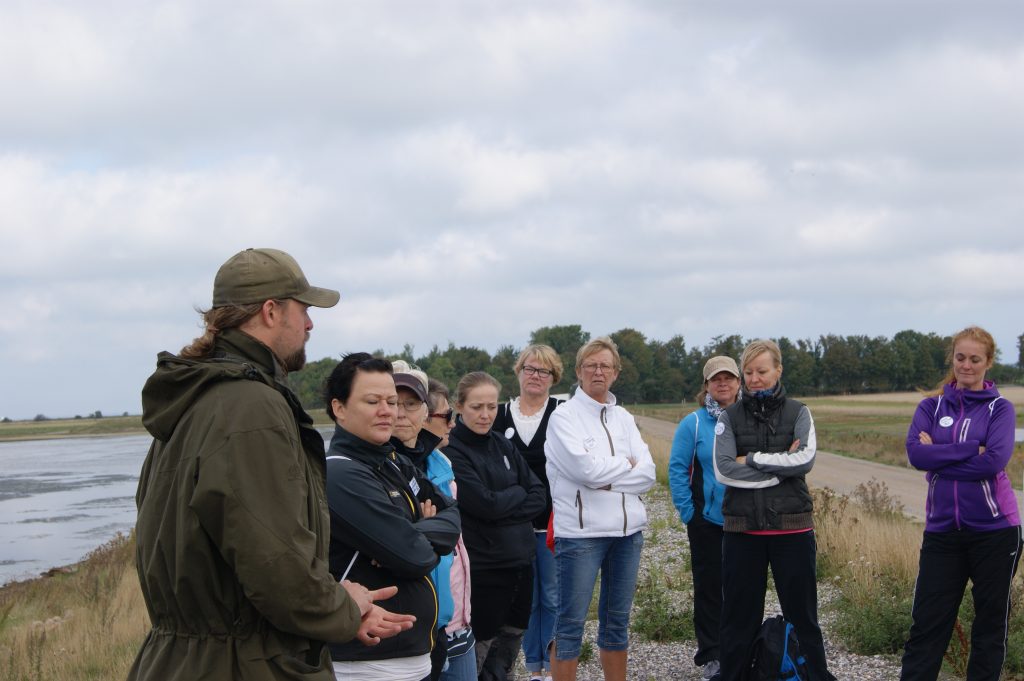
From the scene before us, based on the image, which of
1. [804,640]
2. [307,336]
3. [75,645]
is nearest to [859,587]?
[804,640]

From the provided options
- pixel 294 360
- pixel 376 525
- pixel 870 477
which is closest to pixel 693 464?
pixel 376 525

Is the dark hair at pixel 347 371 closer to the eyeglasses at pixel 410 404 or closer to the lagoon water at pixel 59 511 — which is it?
the eyeglasses at pixel 410 404

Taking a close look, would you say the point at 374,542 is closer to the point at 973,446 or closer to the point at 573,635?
the point at 573,635

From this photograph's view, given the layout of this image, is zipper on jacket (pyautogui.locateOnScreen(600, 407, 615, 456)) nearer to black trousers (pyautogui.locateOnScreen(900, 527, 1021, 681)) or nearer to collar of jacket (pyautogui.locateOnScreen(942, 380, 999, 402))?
black trousers (pyautogui.locateOnScreen(900, 527, 1021, 681))

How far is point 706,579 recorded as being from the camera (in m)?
6.52

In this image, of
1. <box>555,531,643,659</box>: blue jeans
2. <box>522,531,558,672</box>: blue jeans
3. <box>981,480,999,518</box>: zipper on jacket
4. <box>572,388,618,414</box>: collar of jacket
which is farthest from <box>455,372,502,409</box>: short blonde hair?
<box>981,480,999,518</box>: zipper on jacket

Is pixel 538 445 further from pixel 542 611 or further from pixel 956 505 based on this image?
pixel 956 505

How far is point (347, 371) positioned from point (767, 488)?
277 cm

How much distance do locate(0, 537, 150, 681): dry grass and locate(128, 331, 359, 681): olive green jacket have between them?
Result: 18.5 ft

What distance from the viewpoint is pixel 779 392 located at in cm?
559

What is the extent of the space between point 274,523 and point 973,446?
13.7 ft

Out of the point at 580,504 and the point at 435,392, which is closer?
the point at 435,392

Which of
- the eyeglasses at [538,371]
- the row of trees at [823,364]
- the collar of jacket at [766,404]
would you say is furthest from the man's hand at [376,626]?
the row of trees at [823,364]

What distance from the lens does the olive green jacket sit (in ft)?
8.13
